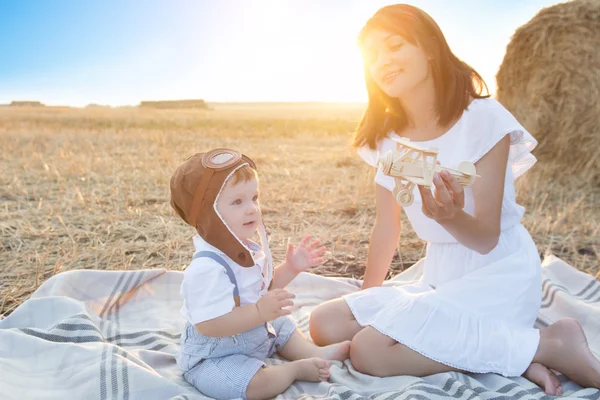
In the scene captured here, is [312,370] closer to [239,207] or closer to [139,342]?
[239,207]

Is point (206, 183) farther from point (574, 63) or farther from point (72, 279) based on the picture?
point (574, 63)

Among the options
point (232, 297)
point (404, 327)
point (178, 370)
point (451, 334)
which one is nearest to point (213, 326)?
point (232, 297)

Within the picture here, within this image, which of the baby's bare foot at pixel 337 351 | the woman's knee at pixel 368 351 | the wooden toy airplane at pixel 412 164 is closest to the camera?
the wooden toy airplane at pixel 412 164

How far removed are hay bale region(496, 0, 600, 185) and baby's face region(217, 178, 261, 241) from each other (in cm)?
439

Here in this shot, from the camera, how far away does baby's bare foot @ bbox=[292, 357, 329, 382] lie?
6.48ft

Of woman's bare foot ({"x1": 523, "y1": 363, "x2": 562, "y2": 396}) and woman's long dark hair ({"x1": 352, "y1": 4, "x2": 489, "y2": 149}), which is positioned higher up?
woman's long dark hair ({"x1": 352, "y1": 4, "x2": 489, "y2": 149})

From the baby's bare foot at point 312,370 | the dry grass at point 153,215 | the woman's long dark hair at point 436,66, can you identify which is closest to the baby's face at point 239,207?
the baby's bare foot at point 312,370

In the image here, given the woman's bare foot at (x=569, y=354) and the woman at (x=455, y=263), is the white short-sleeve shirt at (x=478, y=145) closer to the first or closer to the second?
the woman at (x=455, y=263)

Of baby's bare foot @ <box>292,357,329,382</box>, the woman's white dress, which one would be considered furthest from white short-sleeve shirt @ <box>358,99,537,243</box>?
baby's bare foot @ <box>292,357,329,382</box>

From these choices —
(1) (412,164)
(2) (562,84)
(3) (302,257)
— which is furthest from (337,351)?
(2) (562,84)

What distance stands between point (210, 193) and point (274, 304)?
410 mm

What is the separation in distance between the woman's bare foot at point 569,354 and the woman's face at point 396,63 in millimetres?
1009

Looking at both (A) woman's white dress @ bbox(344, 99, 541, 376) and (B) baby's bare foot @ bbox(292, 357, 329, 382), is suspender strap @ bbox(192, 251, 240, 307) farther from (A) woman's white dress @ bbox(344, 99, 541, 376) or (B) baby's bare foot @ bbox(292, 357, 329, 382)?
(A) woman's white dress @ bbox(344, 99, 541, 376)

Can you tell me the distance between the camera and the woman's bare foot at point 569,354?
74.3 inches
